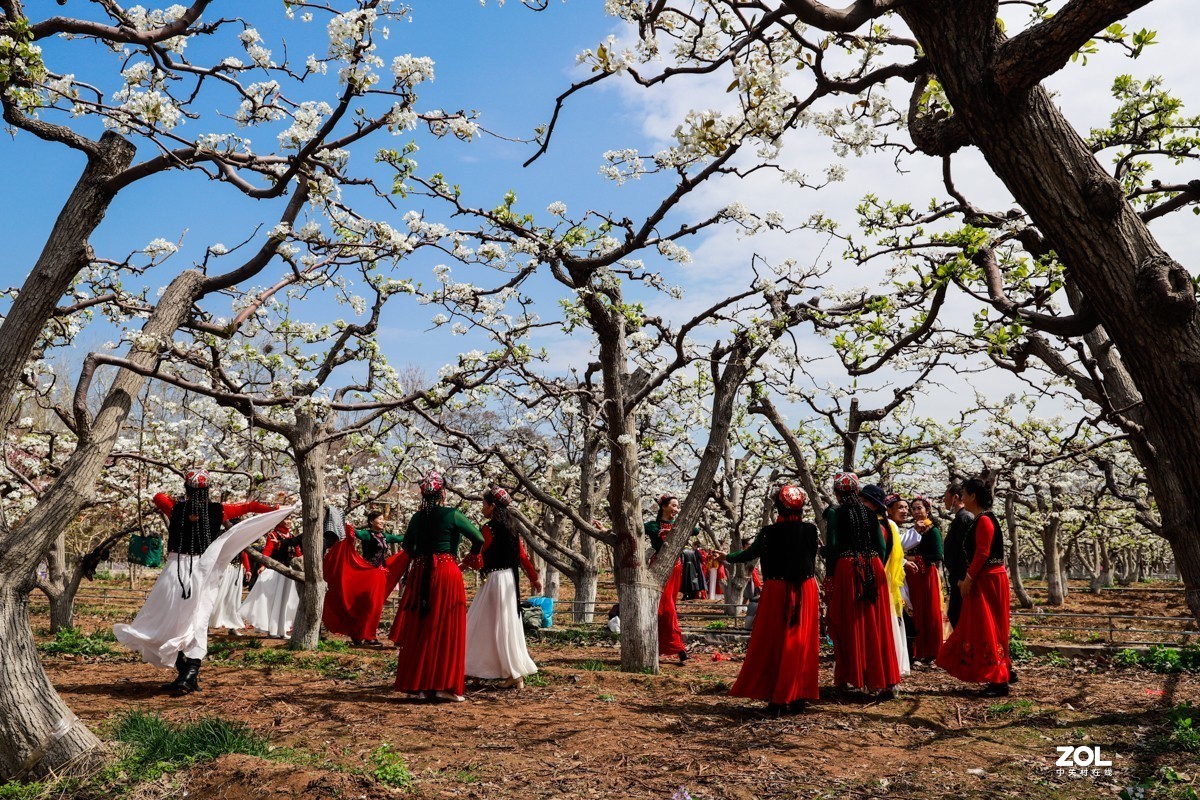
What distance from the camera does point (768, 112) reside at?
18.4 feet

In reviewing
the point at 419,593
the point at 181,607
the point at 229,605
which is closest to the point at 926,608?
the point at 419,593

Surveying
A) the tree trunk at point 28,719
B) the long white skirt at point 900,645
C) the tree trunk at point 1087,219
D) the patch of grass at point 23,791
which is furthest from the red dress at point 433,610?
the tree trunk at point 1087,219

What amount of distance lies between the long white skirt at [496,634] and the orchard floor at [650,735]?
0.24 meters

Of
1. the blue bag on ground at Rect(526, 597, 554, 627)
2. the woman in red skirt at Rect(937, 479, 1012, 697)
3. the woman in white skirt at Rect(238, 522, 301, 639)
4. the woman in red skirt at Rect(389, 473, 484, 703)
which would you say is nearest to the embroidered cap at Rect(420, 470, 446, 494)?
the woman in red skirt at Rect(389, 473, 484, 703)

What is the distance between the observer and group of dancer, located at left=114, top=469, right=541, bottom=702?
7781 mm

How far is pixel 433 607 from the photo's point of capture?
7.92 m

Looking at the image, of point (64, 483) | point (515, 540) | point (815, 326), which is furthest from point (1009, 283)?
point (64, 483)

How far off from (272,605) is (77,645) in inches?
142

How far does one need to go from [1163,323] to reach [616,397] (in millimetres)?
6099

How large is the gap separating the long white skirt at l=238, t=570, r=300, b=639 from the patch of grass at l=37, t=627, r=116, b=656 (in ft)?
8.70

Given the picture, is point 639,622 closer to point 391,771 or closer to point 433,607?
point 433,607

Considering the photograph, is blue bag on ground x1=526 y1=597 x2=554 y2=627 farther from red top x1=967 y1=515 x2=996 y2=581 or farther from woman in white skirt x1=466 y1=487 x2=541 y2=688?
red top x1=967 y1=515 x2=996 y2=581

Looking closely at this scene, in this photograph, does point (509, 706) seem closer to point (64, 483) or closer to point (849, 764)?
point (849, 764)

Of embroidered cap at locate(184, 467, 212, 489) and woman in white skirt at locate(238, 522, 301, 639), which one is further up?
embroidered cap at locate(184, 467, 212, 489)
